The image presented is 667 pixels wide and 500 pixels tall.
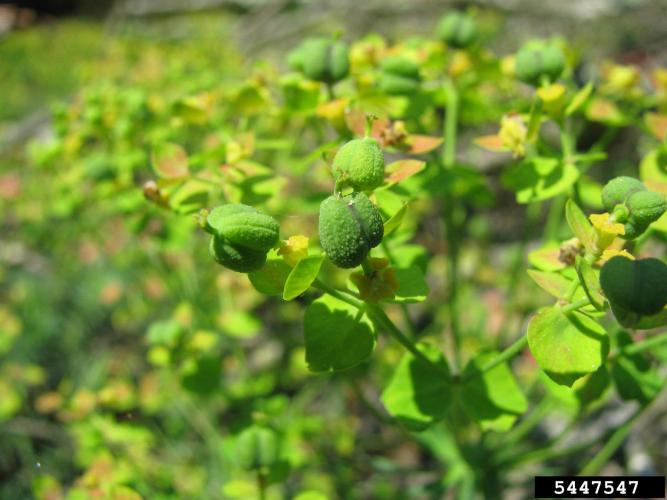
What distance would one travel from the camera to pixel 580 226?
851 millimetres

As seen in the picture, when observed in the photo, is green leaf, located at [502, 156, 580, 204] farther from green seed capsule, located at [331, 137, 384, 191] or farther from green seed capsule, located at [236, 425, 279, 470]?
green seed capsule, located at [236, 425, 279, 470]

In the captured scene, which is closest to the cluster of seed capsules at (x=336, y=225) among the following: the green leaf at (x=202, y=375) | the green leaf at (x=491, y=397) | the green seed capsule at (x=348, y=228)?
the green seed capsule at (x=348, y=228)

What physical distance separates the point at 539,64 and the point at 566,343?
595mm

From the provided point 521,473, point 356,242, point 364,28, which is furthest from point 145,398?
point 364,28

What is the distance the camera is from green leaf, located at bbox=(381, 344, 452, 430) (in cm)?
105

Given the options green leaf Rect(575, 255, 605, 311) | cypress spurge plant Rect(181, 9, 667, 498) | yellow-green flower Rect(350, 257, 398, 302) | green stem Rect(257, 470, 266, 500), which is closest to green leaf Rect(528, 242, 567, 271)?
cypress spurge plant Rect(181, 9, 667, 498)

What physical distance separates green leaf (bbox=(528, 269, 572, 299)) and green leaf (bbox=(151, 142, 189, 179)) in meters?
0.70

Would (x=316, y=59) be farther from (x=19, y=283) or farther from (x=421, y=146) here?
(x=19, y=283)

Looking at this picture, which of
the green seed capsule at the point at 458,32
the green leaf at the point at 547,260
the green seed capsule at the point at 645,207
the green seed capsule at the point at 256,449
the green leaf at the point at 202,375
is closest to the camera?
the green seed capsule at the point at 645,207

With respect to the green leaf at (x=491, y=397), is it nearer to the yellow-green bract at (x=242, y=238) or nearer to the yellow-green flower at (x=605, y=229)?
the yellow-green flower at (x=605, y=229)

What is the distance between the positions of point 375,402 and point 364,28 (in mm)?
2874

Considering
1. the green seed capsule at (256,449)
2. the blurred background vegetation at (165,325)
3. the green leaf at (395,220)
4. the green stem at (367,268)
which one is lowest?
the blurred background vegetation at (165,325)

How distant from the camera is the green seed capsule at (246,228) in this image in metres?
0.74

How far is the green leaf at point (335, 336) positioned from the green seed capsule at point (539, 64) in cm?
64
